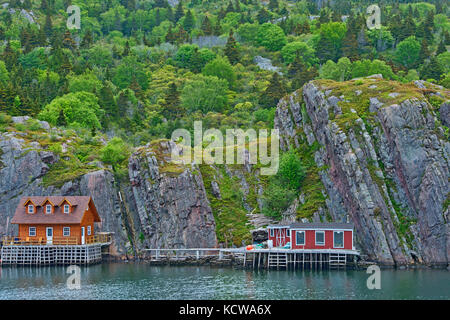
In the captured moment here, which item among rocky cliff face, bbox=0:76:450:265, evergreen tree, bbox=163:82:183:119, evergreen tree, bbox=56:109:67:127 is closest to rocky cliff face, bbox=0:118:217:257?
rocky cliff face, bbox=0:76:450:265

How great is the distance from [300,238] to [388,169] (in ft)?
50.6

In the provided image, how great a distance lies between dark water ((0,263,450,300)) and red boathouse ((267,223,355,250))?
12.9 ft

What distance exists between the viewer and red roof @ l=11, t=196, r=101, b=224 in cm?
8912

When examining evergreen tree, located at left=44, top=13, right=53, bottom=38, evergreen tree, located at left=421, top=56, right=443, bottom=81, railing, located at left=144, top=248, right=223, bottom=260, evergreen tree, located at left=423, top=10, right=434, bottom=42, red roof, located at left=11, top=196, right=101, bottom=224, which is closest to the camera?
railing, located at left=144, top=248, right=223, bottom=260

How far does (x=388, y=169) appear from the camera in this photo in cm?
8769

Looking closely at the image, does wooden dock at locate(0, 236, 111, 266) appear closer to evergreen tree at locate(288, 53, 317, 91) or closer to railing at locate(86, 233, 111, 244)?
railing at locate(86, 233, 111, 244)

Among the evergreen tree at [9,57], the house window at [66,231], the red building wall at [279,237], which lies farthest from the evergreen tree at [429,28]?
the house window at [66,231]

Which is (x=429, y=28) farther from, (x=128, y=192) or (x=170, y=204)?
(x=170, y=204)

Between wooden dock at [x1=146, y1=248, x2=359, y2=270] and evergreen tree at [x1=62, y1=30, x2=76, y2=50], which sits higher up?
evergreen tree at [x1=62, y1=30, x2=76, y2=50]
